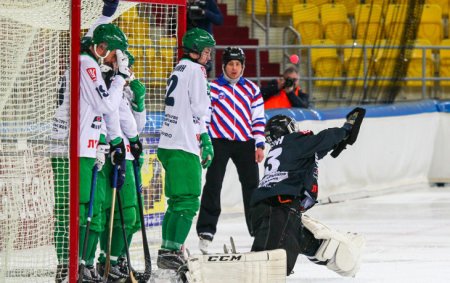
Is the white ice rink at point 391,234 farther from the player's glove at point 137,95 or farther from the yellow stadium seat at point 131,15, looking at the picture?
the yellow stadium seat at point 131,15

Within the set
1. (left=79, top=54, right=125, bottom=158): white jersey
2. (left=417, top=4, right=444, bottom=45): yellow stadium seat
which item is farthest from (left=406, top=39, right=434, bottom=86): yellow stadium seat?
(left=79, top=54, right=125, bottom=158): white jersey

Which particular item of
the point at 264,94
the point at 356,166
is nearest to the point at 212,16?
the point at 264,94

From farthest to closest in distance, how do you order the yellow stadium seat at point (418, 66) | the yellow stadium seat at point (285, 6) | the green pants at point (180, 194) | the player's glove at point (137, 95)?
1. the yellow stadium seat at point (285, 6)
2. the yellow stadium seat at point (418, 66)
3. the green pants at point (180, 194)
4. the player's glove at point (137, 95)

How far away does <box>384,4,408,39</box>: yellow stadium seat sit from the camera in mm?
16172

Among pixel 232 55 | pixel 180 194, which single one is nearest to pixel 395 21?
pixel 232 55

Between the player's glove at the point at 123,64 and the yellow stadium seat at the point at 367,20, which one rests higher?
the player's glove at the point at 123,64

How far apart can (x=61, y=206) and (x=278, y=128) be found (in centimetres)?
140

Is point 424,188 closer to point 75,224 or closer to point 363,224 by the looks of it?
point 363,224

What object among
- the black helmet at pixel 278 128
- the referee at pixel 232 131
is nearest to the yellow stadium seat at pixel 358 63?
the referee at pixel 232 131

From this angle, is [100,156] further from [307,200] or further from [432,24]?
[432,24]

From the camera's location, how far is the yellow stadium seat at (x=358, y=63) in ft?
51.1

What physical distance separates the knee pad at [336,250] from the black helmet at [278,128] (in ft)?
1.81

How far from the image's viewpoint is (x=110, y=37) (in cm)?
769

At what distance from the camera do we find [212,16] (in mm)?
13430
